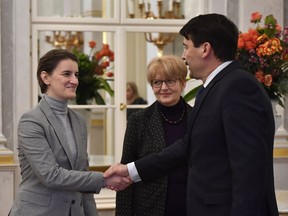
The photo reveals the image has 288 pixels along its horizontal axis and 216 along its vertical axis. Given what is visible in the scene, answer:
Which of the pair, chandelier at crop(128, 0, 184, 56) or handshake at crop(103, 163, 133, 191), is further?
chandelier at crop(128, 0, 184, 56)

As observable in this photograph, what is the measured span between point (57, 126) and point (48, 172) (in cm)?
23

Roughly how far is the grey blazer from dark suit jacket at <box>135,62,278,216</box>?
Answer: 580 millimetres

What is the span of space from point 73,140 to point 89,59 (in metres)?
2.00

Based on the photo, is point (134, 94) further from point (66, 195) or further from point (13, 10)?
point (66, 195)

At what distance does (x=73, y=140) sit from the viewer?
10.8 ft

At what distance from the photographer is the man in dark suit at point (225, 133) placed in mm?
2604

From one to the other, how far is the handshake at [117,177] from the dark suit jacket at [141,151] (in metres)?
0.12

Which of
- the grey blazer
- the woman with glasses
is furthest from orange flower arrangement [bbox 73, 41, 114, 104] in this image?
the grey blazer

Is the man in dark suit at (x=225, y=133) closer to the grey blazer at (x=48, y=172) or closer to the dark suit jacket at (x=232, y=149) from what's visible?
the dark suit jacket at (x=232, y=149)

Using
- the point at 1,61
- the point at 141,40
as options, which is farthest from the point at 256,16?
the point at 1,61

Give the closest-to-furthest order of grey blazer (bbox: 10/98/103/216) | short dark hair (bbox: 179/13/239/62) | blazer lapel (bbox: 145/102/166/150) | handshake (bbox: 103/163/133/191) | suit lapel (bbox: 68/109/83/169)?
short dark hair (bbox: 179/13/239/62), grey blazer (bbox: 10/98/103/216), suit lapel (bbox: 68/109/83/169), handshake (bbox: 103/163/133/191), blazer lapel (bbox: 145/102/166/150)

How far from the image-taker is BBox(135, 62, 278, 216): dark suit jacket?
2602 millimetres

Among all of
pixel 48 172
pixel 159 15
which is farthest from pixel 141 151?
pixel 159 15

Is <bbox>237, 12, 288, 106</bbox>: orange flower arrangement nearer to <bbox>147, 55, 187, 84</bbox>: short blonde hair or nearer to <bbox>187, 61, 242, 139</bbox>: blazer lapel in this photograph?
<bbox>147, 55, 187, 84</bbox>: short blonde hair
